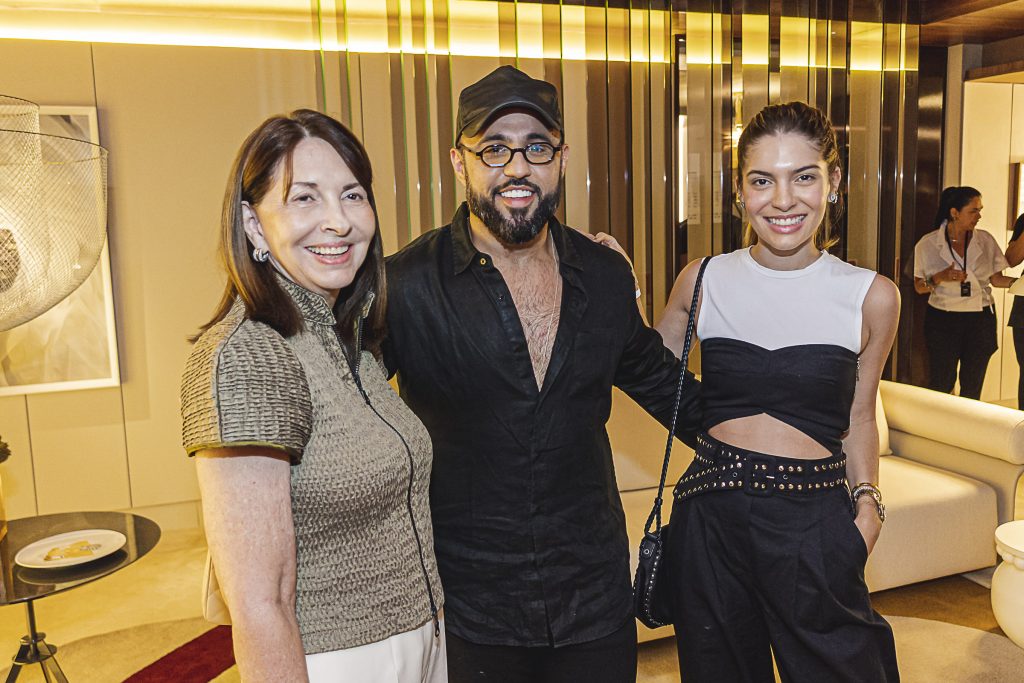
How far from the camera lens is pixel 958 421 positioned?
11.9 feet

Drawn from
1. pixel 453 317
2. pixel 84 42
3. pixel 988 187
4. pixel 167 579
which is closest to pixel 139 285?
pixel 84 42

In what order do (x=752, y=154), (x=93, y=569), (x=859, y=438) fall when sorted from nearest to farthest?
(x=752, y=154) < (x=859, y=438) < (x=93, y=569)

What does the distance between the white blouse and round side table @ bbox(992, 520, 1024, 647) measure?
10.3ft

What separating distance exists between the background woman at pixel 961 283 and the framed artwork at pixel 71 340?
507cm

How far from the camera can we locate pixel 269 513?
3.55 feet

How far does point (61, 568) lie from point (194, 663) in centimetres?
84

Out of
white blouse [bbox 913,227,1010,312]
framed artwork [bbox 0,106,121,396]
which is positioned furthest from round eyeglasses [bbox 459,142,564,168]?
white blouse [bbox 913,227,1010,312]

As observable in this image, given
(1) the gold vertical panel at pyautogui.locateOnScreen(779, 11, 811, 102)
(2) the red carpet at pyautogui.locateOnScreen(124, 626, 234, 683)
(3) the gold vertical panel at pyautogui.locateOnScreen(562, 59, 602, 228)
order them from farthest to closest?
(3) the gold vertical panel at pyautogui.locateOnScreen(562, 59, 602, 228), (1) the gold vertical panel at pyautogui.locateOnScreen(779, 11, 811, 102), (2) the red carpet at pyautogui.locateOnScreen(124, 626, 234, 683)

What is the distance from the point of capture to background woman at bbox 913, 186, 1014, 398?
5.46 meters

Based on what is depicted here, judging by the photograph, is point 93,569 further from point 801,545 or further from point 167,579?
point 801,545

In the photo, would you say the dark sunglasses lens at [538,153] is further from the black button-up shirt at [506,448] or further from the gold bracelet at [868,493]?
the gold bracelet at [868,493]

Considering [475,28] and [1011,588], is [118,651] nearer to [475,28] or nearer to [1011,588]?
[1011,588]

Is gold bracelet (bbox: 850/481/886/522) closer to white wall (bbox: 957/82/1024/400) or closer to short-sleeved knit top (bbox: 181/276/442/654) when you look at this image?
short-sleeved knit top (bbox: 181/276/442/654)

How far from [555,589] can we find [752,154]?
3.37ft
